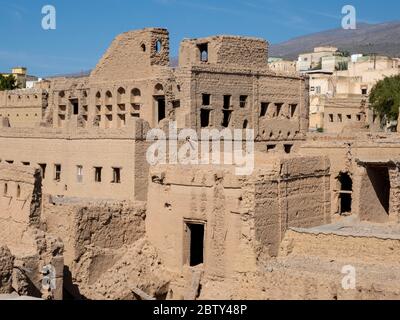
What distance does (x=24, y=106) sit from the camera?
45656mm

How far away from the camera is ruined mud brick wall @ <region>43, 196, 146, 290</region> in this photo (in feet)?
89.1

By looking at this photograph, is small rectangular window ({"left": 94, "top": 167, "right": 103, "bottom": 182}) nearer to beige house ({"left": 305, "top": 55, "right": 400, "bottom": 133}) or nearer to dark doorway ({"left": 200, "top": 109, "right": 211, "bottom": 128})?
dark doorway ({"left": 200, "top": 109, "right": 211, "bottom": 128})

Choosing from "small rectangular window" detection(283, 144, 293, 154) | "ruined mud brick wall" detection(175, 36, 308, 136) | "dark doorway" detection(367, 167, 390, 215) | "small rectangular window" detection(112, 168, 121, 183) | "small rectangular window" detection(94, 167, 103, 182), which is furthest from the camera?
"small rectangular window" detection(283, 144, 293, 154)

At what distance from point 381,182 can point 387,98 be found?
84.9ft


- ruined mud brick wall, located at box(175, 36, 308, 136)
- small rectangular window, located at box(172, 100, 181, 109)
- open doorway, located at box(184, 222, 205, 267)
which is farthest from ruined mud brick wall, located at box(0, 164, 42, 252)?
small rectangular window, located at box(172, 100, 181, 109)

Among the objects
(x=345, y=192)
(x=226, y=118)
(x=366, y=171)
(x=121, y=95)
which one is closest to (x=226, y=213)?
(x=345, y=192)

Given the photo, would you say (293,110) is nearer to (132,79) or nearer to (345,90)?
(132,79)

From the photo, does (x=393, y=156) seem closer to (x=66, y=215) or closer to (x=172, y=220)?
(x=172, y=220)

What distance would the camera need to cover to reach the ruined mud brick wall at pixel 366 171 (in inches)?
1121

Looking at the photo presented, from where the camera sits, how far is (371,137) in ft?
107

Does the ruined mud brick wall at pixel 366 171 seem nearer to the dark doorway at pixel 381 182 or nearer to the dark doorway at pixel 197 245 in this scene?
the dark doorway at pixel 381 182

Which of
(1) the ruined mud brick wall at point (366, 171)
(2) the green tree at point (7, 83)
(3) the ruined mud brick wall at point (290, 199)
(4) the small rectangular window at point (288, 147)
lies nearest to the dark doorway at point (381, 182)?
(1) the ruined mud brick wall at point (366, 171)

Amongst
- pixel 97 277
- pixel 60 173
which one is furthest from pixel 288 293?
pixel 60 173

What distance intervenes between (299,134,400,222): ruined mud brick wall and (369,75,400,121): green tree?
79.9ft
